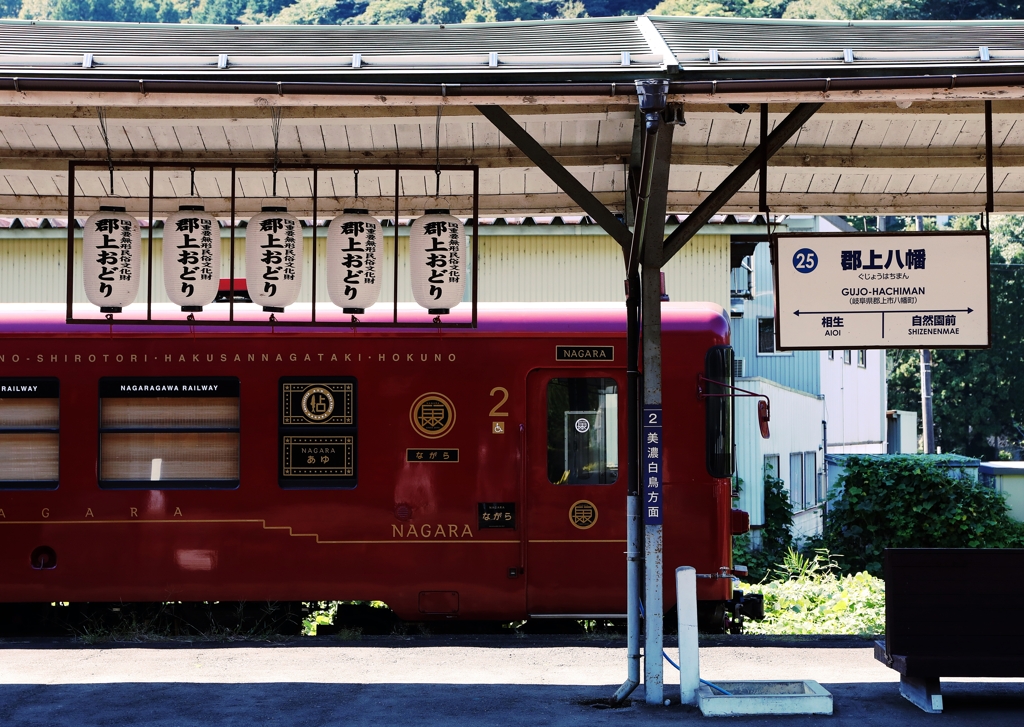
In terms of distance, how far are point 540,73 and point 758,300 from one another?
1763 centimetres

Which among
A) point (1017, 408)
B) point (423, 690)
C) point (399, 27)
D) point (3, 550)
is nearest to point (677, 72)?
point (399, 27)

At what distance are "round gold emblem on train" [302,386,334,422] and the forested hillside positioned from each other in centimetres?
4785

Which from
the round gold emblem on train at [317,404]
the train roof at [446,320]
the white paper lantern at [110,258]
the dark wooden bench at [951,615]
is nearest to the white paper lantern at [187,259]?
the white paper lantern at [110,258]

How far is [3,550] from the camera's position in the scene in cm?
978

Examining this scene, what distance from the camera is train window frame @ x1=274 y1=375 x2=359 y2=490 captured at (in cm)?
984

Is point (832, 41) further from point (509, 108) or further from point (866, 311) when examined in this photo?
point (509, 108)

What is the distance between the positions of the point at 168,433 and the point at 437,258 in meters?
2.94

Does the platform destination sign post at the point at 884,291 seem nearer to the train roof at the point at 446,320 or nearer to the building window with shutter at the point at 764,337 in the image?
the train roof at the point at 446,320

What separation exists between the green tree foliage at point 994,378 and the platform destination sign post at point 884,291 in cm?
4283

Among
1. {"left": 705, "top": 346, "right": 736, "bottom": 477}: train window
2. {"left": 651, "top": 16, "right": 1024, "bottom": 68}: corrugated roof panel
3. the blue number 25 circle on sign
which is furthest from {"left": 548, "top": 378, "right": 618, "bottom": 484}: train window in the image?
{"left": 651, "top": 16, "right": 1024, "bottom": 68}: corrugated roof panel

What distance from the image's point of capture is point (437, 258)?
8945mm

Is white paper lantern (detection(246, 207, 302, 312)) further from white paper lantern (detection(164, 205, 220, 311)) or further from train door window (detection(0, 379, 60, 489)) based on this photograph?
train door window (detection(0, 379, 60, 489))

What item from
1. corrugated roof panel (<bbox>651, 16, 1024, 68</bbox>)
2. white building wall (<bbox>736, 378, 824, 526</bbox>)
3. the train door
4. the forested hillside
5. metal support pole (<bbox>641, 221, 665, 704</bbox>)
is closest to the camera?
corrugated roof panel (<bbox>651, 16, 1024, 68</bbox>)

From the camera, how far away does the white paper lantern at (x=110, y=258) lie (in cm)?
892
